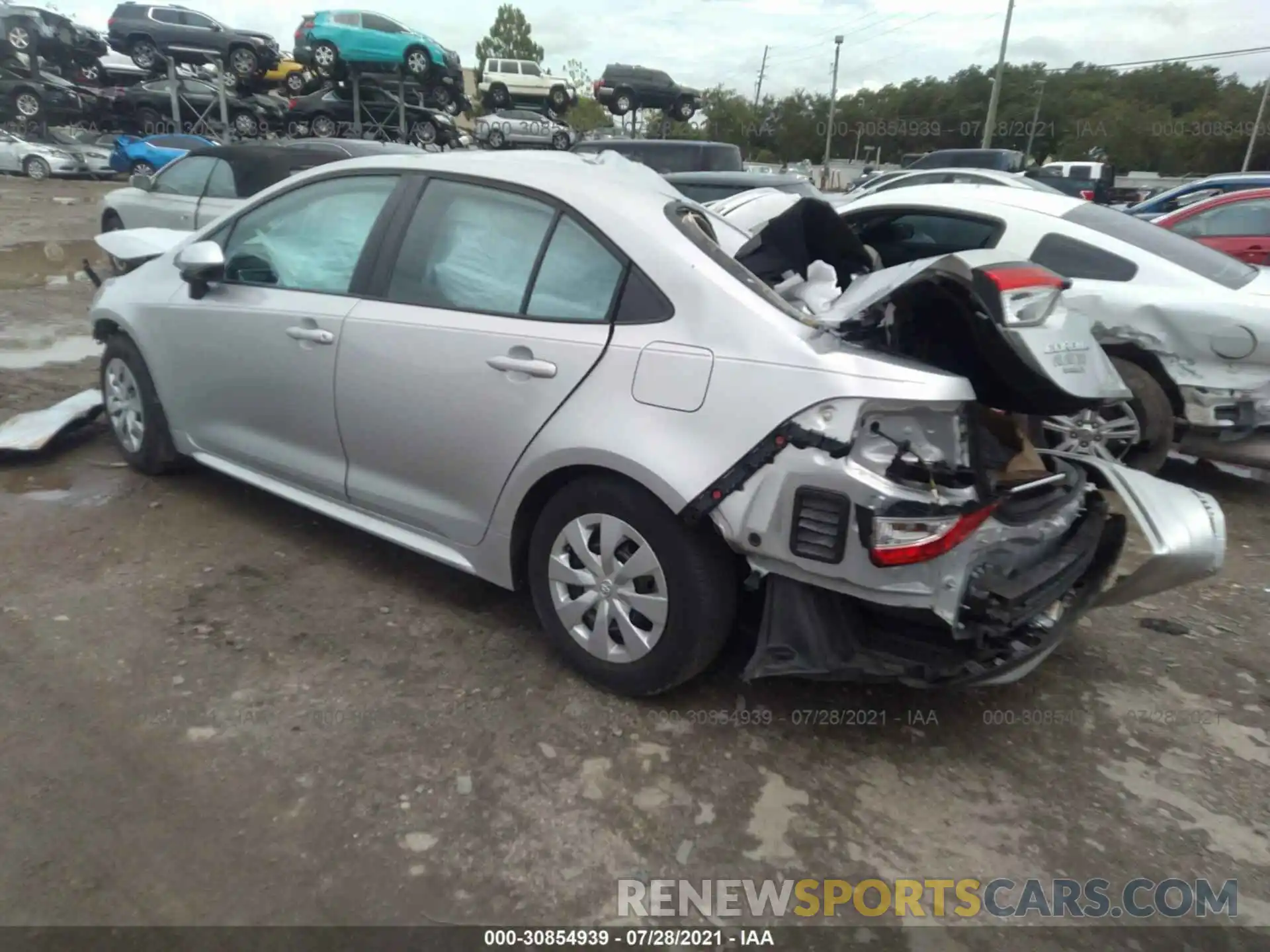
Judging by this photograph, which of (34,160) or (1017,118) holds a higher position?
(1017,118)

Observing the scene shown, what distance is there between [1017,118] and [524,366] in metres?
63.6

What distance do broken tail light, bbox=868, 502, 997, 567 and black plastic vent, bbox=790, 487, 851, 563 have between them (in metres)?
0.08

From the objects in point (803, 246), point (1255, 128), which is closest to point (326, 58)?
point (803, 246)

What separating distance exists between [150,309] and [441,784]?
114 inches

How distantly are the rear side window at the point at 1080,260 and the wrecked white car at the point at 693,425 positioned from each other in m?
2.31

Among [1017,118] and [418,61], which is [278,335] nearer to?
[418,61]

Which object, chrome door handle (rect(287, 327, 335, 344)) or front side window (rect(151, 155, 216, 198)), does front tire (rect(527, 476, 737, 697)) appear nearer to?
chrome door handle (rect(287, 327, 335, 344))

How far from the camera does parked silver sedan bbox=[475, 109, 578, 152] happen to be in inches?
905

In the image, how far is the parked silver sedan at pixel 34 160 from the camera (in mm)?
22156

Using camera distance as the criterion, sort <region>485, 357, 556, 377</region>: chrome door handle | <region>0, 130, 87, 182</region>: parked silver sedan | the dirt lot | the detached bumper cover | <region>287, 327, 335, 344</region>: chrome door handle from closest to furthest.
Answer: the dirt lot → the detached bumper cover → <region>485, 357, 556, 377</region>: chrome door handle → <region>287, 327, 335, 344</region>: chrome door handle → <region>0, 130, 87, 182</region>: parked silver sedan

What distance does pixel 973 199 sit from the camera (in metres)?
5.72

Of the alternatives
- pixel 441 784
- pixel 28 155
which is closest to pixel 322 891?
pixel 441 784

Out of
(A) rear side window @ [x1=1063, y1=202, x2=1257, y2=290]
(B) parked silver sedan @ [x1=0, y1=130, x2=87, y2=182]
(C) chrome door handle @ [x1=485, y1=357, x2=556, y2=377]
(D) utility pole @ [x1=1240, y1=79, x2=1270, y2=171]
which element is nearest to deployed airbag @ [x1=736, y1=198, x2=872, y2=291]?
(C) chrome door handle @ [x1=485, y1=357, x2=556, y2=377]

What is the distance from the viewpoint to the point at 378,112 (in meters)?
23.4
